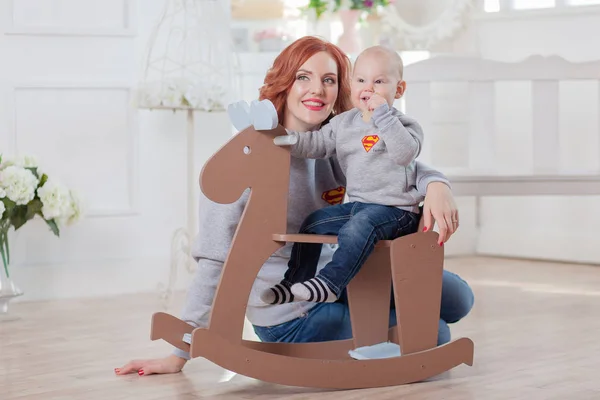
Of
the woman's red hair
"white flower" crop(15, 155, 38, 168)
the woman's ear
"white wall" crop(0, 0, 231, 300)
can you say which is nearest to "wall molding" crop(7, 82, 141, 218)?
"white wall" crop(0, 0, 231, 300)

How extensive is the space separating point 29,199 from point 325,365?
53.1 inches

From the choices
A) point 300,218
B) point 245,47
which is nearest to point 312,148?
point 300,218

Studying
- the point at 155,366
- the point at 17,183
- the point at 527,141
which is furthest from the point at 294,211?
the point at 527,141

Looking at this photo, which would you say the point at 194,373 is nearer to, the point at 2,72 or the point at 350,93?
the point at 350,93

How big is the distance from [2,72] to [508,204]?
2.12m

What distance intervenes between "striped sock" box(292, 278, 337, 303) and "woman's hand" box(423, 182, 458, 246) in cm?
23

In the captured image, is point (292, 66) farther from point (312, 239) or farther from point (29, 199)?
point (29, 199)

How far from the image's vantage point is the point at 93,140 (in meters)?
3.10

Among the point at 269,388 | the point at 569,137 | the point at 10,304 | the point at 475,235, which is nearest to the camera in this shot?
the point at 269,388

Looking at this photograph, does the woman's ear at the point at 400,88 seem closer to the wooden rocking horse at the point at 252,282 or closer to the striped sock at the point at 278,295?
the wooden rocking horse at the point at 252,282

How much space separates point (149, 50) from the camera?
2994mm

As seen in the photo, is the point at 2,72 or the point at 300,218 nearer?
the point at 300,218

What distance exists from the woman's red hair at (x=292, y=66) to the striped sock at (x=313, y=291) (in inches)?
17.1

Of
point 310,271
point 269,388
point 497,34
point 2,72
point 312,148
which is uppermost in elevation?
point 497,34
